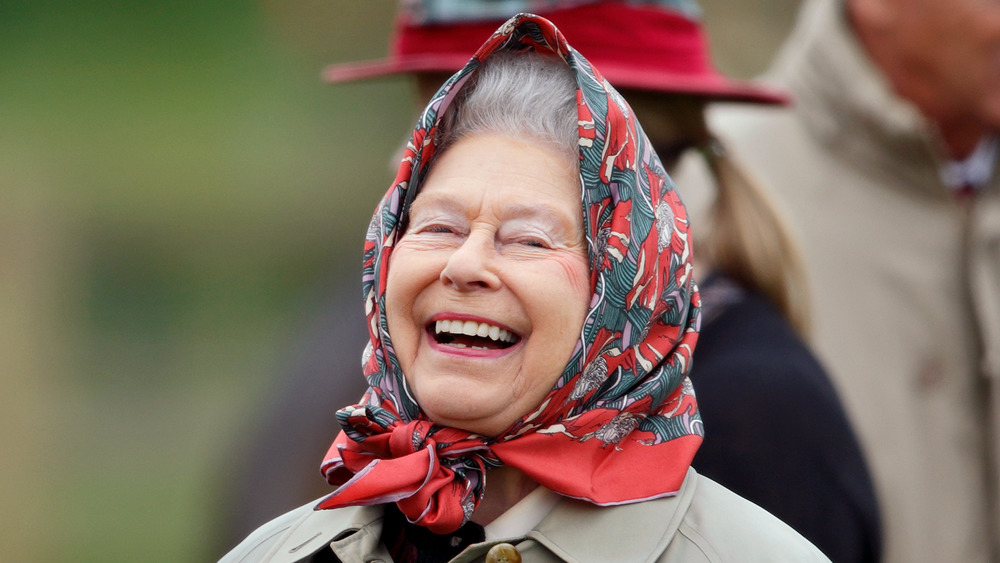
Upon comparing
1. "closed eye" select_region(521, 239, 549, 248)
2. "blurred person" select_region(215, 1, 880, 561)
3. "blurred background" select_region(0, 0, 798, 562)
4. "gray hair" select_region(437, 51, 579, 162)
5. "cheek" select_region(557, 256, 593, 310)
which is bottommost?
"blurred background" select_region(0, 0, 798, 562)

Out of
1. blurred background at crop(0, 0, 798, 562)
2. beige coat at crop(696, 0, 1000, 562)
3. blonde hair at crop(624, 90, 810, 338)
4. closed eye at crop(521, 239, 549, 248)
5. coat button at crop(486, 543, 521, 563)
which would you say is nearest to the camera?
coat button at crop(486, 543, 521, 563)

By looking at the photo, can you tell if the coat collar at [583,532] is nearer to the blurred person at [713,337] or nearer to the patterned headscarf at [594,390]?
the patterned headscarf at [594,390]

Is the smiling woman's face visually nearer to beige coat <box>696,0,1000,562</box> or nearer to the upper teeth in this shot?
the upper teeth

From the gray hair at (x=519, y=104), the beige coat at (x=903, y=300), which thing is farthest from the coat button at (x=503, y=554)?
the beige coat at (x=903, y=300)

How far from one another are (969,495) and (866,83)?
147 cm

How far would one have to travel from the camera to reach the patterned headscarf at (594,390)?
1785 millimetres

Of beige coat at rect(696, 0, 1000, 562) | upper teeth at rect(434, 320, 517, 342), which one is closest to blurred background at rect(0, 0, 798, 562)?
beige coat at rect(696, 0, 1000, 562)

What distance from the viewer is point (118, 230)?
29.7 ft

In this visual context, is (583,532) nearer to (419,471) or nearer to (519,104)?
(419,471)

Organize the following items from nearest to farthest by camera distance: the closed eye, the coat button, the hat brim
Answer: the coat button
the closed eye
the hat brim

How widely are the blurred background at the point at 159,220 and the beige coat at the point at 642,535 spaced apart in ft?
18.3

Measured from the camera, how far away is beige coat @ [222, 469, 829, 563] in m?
1.77

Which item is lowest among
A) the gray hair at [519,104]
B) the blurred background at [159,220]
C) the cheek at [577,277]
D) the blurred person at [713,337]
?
the blurred background at [159,220]

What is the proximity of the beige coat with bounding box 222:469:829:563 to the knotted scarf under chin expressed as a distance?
0.08 meters
